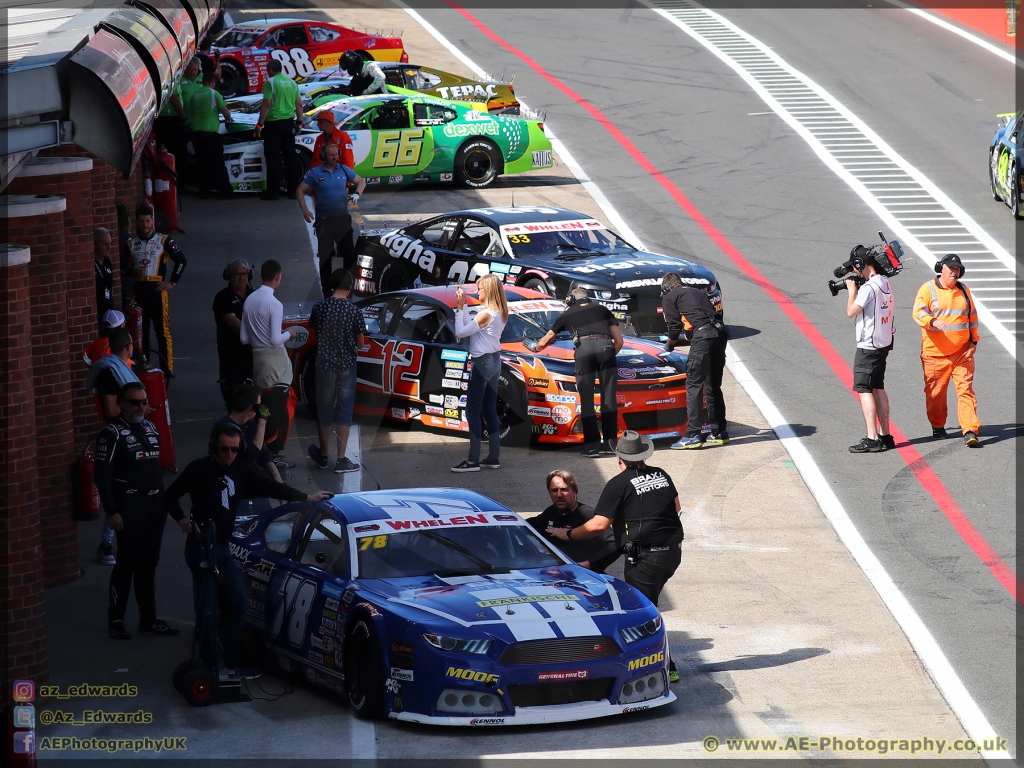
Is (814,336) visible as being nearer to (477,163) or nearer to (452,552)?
(477,163)

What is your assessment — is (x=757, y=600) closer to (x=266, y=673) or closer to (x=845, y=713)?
(x=845, y=713)

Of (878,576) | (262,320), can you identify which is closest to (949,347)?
(878,576)

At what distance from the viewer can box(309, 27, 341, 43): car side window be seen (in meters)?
31.3

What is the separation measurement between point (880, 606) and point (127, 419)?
5.31m

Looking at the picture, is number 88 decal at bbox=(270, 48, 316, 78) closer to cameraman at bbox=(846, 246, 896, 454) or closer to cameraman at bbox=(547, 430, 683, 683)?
cameraman at bbox=(846, 246, 896, 454)

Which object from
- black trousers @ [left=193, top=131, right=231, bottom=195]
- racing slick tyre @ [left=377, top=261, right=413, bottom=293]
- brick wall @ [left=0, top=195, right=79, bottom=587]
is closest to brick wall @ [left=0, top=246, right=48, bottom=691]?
brick wall @ [left=0, top=195, right=79, bottom=587]

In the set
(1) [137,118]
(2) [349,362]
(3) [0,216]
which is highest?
(1) [137,118]

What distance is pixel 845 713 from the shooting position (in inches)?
330

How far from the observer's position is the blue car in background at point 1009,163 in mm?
21141

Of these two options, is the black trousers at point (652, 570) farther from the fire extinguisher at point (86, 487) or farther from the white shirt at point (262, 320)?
the white shirt at point (262, 320)

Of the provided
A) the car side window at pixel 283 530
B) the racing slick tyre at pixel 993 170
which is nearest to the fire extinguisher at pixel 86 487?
the car side window at pixel 283 530

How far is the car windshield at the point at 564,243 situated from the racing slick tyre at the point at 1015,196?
276 inches

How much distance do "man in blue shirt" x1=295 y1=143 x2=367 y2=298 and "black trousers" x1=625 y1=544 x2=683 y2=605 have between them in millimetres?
8997

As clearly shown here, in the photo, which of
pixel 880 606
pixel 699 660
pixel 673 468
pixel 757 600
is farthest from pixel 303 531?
pixel 673 468
